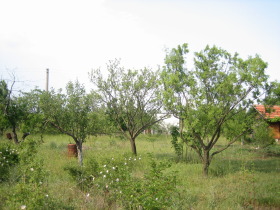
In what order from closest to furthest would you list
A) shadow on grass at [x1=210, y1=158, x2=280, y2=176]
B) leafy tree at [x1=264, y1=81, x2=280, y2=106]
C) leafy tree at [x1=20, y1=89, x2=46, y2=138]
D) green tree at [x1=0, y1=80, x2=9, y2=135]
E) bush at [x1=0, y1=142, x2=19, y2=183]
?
bush at [x1=0, y1=142, x2=19, y2=183] < leafy tree at [x1=264, y1=81, x2=280, y2=106] < shadow on grass at [x1=210, y1=158, x2=280, y2=176] < leafy tree at [x1=20, y1=89, x2=46, y2=138] < green tree at [x1=0, y1=80, x2=9, y2=135]

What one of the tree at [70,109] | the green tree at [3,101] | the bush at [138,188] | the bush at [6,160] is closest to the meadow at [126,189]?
the bush at [138,188]

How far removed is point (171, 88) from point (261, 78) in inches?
111

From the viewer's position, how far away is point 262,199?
6.20 meters

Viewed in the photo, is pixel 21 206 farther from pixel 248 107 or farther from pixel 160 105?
pixel 160 105

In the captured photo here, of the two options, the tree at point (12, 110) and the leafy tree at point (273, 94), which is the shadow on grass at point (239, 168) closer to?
the leafy tree at point (273, 94)

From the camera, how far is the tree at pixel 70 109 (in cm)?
1018

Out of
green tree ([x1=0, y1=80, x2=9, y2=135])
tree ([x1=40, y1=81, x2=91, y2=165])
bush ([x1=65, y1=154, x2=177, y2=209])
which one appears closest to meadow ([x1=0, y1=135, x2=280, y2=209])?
bush ([x1=65, y1=154, x2=177, y2=209])

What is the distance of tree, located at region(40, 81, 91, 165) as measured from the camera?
10180mm

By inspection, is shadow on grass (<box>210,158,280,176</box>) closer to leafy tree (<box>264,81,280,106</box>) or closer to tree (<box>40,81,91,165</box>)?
leafy tree (<box>264,81,280,106</box>)

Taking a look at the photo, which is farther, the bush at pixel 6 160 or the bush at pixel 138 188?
the bush at pixel 6 160

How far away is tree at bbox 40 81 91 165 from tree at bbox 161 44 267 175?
339cm

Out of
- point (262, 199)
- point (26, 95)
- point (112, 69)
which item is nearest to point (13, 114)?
point (26, 95)

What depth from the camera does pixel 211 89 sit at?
8.70 metres

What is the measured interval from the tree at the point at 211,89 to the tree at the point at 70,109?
3.39 meters
